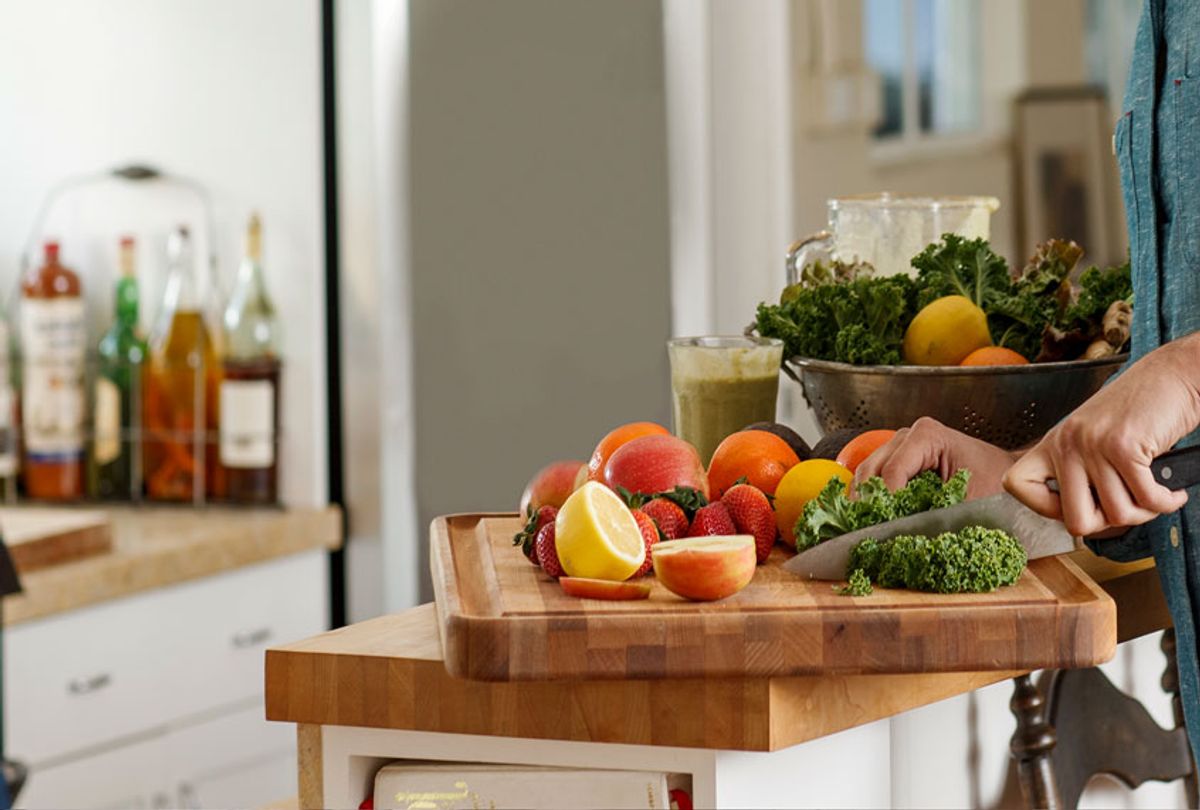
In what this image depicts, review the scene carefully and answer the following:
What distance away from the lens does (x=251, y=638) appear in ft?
8.43

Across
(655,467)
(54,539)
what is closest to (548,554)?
(655,467)

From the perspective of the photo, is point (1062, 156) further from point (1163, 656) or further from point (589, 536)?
point (589, 536)

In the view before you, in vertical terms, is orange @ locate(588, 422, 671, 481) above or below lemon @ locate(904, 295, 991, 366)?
below

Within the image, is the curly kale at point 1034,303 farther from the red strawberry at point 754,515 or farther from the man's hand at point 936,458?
the red strawberry at point 754,515

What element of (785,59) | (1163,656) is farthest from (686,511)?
(785,59)

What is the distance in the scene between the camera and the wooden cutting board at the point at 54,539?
2256 mm

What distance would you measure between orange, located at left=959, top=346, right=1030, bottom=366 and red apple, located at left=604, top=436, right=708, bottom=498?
33cm

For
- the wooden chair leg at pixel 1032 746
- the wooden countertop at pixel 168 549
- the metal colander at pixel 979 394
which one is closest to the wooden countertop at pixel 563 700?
the metal colander at pixel 979 394

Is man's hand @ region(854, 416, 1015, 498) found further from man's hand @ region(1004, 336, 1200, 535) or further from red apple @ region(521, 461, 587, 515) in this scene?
red apple @ region(521, 461, 587, 515)

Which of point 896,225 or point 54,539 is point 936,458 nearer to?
point 896,225

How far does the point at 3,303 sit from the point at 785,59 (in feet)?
4.66

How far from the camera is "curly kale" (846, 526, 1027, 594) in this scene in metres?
1.07

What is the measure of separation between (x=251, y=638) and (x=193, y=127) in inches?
32.9

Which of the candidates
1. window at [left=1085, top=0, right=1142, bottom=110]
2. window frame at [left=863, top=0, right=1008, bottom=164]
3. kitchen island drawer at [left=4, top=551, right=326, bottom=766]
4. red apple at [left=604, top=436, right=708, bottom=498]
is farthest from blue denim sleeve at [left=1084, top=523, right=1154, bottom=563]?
window at [left=1085, top=0, right=1142, bottom=110]
